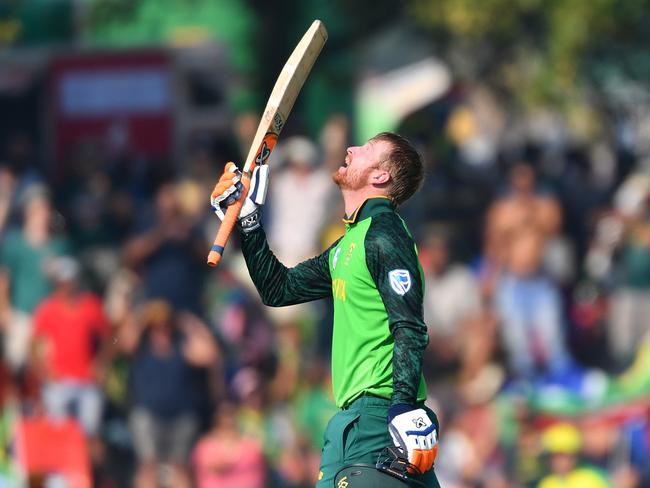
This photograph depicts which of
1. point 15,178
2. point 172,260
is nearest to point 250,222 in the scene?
point 172,260

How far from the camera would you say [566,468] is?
11.9m

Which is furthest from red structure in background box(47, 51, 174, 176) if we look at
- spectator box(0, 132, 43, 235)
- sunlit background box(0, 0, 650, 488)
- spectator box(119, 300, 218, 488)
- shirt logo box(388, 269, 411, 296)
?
shirt logo box(388, 269, 411, 296)

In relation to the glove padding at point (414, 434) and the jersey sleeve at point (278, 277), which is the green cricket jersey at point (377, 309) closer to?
the glove padding at point (414, 434)

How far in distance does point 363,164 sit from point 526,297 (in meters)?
8.04

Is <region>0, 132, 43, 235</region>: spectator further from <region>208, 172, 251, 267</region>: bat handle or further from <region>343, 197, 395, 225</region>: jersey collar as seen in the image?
<region>343, 197, 395, 225</region>: jersey collar

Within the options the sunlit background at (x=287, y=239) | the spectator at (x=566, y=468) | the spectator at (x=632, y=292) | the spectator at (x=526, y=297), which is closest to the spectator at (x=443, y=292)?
the sunlit background at (x=287, y=239)

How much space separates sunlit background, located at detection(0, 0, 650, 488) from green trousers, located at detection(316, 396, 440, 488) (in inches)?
243

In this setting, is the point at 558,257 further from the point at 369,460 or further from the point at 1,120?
the point at 369,460

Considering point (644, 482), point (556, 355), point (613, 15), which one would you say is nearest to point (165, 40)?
point (613, 15)

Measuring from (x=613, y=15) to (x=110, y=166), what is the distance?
5575 mm

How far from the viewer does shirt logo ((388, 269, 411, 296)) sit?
19.2 ft

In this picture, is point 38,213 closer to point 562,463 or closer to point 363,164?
point 562,463

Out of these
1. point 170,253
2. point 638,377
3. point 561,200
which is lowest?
point 638,377

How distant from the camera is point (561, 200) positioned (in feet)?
51.8
